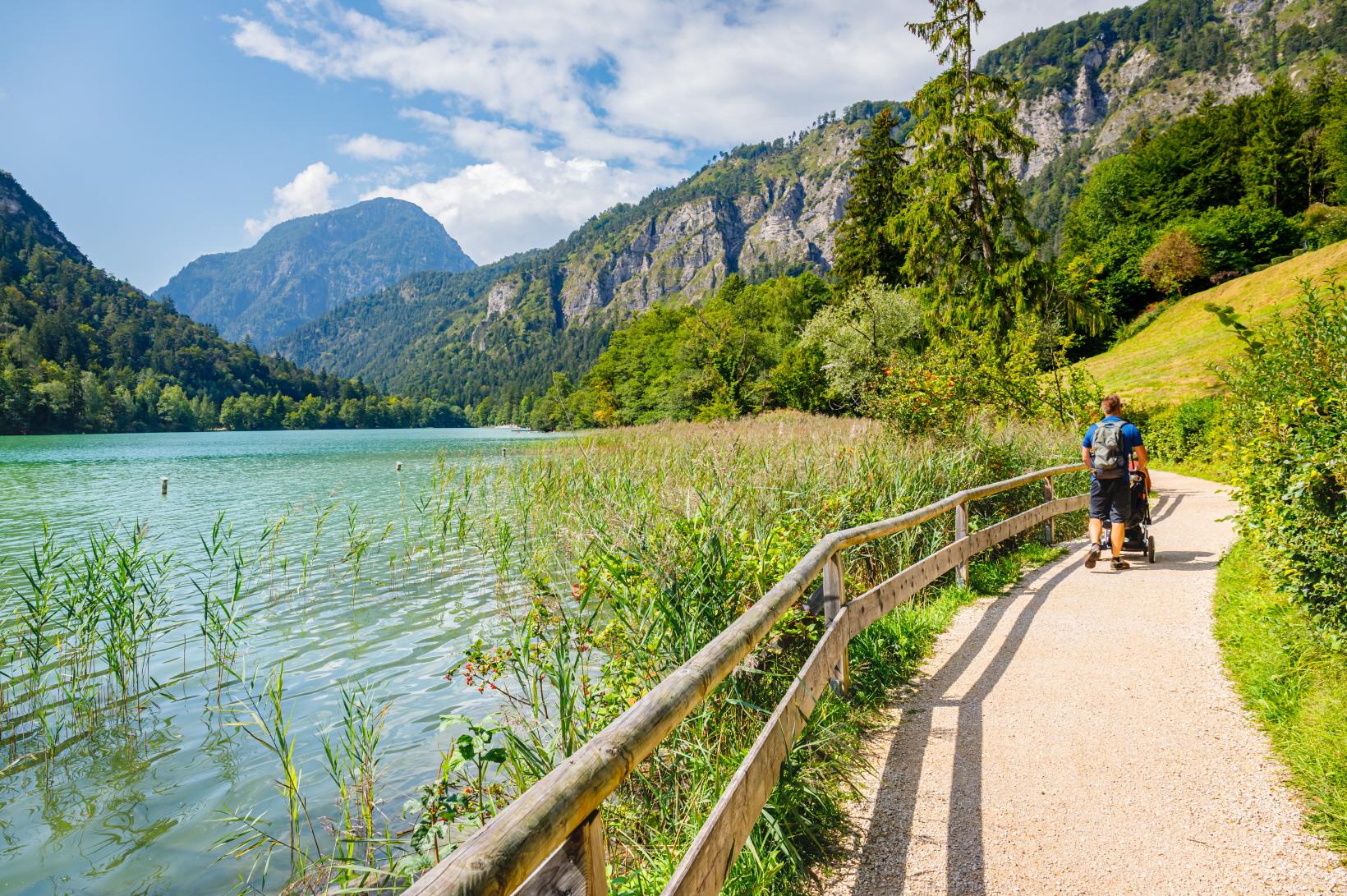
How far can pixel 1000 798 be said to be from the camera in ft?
11.4

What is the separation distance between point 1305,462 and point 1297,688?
1.35 meters

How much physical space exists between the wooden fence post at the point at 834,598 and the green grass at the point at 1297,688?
227 centimetres

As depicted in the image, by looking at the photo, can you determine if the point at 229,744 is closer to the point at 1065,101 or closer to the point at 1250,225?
the point at 1250,225

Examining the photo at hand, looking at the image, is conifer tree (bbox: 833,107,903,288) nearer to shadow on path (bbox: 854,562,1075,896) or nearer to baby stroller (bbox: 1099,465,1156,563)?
baby stroller (bbox: 1099,465,1156,563)

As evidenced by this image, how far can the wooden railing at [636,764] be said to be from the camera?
1095 mm

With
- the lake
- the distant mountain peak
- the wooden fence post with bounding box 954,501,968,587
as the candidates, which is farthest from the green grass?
the distant mountain peak

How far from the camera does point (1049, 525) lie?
34.2 ft

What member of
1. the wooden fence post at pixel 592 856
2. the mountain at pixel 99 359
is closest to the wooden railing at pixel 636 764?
the wooden fence post at pixel 592 856

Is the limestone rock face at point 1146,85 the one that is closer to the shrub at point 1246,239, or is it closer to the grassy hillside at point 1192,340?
the shrub at point 1246,239

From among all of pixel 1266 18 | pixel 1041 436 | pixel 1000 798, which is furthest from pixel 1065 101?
pixel 1000 798

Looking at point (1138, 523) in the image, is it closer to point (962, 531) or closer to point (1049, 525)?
point (1049, 525)

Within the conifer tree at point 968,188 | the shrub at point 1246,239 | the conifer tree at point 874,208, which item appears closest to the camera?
the conifer tree at point 968,188

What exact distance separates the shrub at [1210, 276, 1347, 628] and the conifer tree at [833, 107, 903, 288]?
105ft

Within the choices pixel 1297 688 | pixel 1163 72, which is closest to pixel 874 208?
pixel 1297 688
